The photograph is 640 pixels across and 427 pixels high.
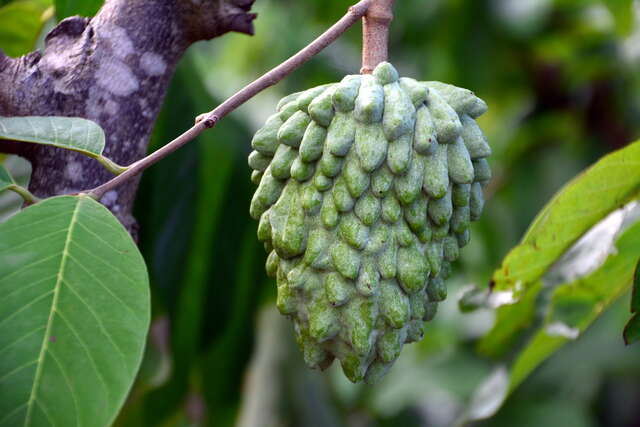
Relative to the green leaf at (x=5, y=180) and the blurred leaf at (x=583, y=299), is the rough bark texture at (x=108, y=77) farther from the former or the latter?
the blurred leaf at (x=583, y=299)

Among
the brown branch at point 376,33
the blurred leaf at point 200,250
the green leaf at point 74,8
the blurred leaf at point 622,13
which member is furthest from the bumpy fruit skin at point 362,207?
the blurred leaf at point 622,13

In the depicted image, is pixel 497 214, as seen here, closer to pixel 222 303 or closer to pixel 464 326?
pixel 464 326

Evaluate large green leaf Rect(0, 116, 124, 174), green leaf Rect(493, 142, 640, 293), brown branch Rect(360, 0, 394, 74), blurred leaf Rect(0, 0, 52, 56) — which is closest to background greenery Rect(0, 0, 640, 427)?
blurred leaf Rect(0, 0, 52, 56)

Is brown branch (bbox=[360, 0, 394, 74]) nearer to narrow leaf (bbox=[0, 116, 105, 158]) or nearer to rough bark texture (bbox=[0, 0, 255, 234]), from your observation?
rough bark texture (bbox=[0, 0, 255, 234])

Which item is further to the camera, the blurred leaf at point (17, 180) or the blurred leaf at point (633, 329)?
the blurred leaf at point (17, 180)

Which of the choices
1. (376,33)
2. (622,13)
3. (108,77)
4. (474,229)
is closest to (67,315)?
(108,77)

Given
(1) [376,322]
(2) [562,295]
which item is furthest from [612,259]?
(1) [376,322]
